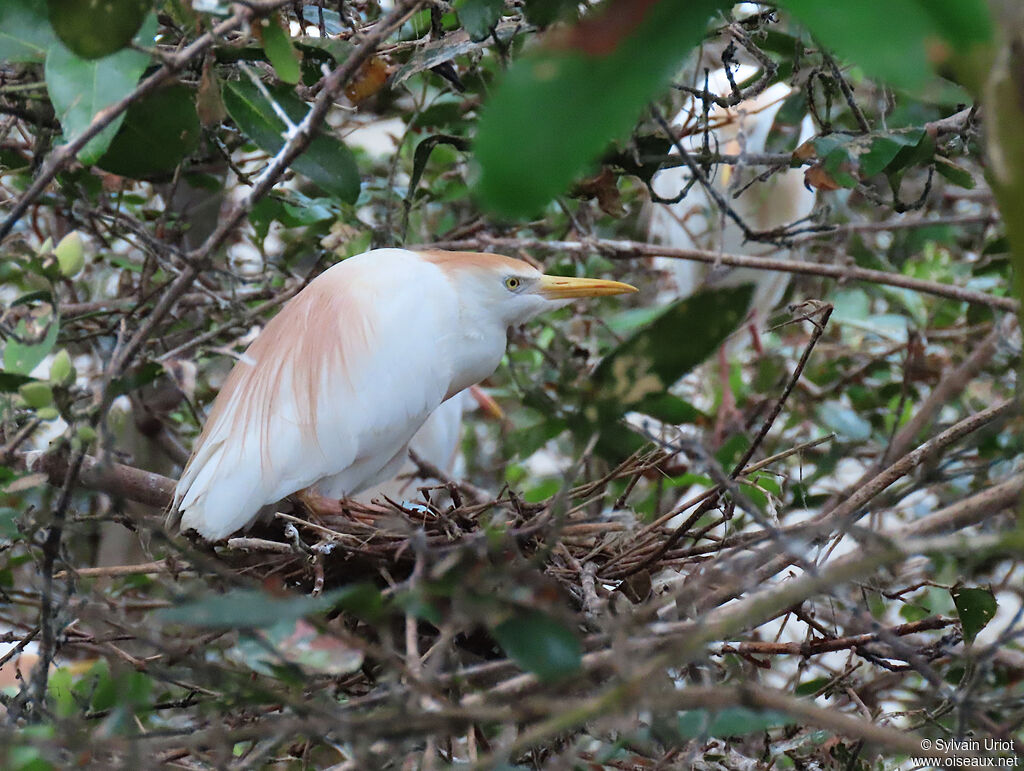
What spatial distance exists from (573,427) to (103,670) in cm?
74

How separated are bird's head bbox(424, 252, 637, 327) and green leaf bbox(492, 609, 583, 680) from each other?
0.91 meters

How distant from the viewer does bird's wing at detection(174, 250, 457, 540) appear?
1.32 meters

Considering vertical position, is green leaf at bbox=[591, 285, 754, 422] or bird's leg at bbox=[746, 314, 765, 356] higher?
green leaf at bbox=[591, 285, 754, 422]

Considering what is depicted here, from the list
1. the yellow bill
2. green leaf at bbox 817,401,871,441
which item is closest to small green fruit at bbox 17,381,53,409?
the yellow bill

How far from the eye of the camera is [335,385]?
139 cm

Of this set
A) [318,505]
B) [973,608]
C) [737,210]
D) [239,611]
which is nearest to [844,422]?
[737,210]

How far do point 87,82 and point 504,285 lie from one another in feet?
2.39

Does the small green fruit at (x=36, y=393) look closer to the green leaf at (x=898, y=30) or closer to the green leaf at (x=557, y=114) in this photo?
the green leaf at (x=557, y=114)

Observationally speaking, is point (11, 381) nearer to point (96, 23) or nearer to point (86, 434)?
point (86, 434)

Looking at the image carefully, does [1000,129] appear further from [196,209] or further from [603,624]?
[196,209]

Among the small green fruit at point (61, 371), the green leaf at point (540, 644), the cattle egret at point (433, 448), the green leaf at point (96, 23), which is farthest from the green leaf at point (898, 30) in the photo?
the cattle egret at point (433, 448)

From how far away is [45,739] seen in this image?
0.62 metres

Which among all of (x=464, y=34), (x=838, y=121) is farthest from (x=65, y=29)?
(x=838, y=121)

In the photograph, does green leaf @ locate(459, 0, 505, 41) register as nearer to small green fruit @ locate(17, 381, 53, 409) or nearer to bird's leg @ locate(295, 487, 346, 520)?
small green fruit @ locate(17, 381, 53, 409)
